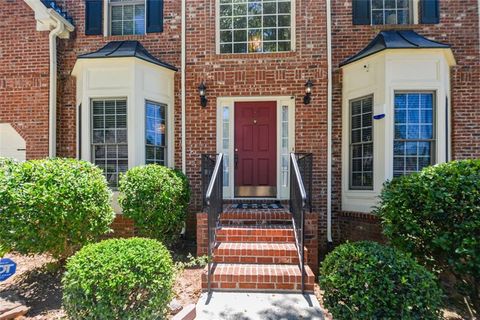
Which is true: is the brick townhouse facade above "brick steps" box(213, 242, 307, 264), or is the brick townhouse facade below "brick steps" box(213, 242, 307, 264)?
above

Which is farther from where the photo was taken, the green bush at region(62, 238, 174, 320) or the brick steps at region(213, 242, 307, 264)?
the brick steps at region(213, 242, 307, 264)

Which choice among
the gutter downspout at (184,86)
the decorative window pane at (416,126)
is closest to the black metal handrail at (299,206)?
the decorative window pane at (416,126)

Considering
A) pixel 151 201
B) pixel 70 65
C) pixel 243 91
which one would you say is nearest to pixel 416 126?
pixel 243 91

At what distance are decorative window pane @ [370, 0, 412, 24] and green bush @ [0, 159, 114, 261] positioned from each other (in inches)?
256

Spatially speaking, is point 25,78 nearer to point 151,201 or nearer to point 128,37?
point 128,37

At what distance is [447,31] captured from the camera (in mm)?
6055

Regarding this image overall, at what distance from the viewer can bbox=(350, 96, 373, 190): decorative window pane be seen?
5.70 m

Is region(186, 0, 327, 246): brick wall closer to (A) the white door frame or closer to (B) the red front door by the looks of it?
(A) the white door frame

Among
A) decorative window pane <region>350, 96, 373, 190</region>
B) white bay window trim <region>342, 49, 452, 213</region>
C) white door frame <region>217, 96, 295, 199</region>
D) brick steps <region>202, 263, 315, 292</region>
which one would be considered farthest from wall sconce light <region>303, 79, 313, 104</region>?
brick steps <region>202, 263, 315, 292</region>

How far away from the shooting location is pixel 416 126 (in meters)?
5.43

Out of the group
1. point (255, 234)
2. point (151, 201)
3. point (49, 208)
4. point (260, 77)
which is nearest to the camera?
point (49, 208)

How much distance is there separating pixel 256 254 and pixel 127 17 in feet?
19.4

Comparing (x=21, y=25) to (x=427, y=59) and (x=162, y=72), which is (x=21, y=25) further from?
(x=427, y=59)

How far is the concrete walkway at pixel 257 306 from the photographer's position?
334 cm
